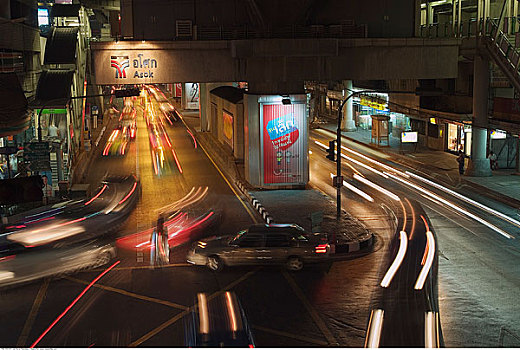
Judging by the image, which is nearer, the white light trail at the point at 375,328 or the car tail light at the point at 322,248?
the white light trail at the point at 375,328

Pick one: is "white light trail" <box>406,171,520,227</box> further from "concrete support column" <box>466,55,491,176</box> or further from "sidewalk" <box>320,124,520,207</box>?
"concrete support column" <box>466,55,491,176</box>

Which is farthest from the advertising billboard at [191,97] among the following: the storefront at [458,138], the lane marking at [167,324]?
the lane marking at [167,324]

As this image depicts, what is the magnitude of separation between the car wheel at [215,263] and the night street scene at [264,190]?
0.23 feet

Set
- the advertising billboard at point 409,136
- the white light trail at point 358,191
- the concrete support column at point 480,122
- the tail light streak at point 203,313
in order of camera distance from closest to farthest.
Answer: the tail light streak at point 203,313 → the white light trail at point 358,191 → the concrete support column at point 480,122 → the advertising billboard at point 409,136

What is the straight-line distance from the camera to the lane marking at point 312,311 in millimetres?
14866

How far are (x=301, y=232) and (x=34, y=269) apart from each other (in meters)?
8.21

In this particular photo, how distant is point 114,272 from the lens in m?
20.2

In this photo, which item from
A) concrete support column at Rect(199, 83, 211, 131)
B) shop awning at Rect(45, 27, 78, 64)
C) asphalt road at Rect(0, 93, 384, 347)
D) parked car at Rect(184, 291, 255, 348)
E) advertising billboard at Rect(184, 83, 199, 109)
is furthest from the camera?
advertising billboard at Rect(184, 83, 199, 109)

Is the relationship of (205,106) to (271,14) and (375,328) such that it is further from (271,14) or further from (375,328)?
(375,328)

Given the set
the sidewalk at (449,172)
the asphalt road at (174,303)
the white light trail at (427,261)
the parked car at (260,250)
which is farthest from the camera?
the sidewalk at (449,172)

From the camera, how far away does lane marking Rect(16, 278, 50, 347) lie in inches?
580

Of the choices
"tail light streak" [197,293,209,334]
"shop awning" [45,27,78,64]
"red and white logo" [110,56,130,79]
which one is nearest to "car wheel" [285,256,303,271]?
"tail light streak" [197,293,209,334]

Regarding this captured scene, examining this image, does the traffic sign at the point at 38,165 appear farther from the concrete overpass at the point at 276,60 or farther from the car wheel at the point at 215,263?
the car wheel at the point at 215,263

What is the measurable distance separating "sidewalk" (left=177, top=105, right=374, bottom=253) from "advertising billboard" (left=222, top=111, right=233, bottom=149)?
326 cm
